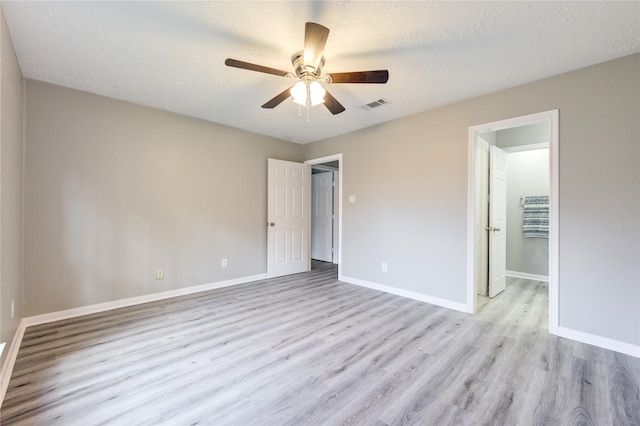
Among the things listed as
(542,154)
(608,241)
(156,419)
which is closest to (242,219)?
(156,419)

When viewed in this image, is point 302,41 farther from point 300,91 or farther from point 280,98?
point 280,98

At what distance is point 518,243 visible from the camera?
16.0 ft

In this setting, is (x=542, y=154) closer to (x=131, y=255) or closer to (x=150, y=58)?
(x=150, y=58)

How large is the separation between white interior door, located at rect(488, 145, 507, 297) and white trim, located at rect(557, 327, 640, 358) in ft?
3.91

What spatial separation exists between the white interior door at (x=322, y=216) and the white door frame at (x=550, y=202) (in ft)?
11.1

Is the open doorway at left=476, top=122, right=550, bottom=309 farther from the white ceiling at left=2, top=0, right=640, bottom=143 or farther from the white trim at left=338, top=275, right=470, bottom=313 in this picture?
the white ceiling at left=2, top=0, right=640, bottom=143

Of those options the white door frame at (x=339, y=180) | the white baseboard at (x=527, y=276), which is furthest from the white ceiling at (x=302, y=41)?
the white baseboard at (x=527, y=276)

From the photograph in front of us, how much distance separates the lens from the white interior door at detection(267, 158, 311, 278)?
4.62 meters

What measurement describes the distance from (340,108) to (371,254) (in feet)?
7.69

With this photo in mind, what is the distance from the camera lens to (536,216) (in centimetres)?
470

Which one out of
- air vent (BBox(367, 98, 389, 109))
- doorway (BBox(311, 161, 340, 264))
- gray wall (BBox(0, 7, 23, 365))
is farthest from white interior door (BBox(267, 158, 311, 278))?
gray wall (BBox(0, 7, 23, 365))

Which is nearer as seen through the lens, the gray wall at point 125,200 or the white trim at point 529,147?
the gray wall at point 125,200

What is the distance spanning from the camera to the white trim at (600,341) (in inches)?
86.9

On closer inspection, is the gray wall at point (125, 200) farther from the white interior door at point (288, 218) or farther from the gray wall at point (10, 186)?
the white interior door at point (288, 218)
